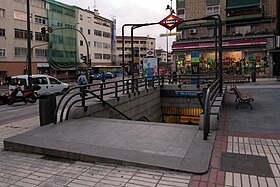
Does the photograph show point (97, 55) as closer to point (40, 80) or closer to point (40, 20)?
point (40, 20)

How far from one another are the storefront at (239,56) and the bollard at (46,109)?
84.4 feet

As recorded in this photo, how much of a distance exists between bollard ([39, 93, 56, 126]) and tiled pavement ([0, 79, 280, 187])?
7.46 ft

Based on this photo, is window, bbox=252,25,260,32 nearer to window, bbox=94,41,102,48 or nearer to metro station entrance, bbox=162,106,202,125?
metro station entrance, bbox=162,106,202,125

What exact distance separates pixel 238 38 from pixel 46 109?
91.3 ft

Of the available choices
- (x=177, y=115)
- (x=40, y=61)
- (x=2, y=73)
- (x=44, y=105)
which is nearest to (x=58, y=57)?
(x=40, y=61)

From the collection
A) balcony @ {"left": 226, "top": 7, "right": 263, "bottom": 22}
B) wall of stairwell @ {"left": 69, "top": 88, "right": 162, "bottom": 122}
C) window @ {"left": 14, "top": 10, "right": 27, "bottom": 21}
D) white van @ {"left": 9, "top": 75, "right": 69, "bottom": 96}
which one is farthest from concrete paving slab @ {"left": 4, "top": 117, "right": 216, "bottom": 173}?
window @ {"left": 14, "top": 10, "right": 27, "bottom": 21}

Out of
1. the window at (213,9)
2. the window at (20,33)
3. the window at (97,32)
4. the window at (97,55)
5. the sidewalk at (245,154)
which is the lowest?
the sidewalk at (245,154)

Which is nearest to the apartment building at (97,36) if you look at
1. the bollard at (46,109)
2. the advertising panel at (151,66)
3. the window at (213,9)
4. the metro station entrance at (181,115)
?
the window at (213,9)

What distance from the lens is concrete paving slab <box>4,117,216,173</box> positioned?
485 centimetres

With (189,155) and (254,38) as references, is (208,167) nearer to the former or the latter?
(189,155)

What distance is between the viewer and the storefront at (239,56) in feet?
98.7

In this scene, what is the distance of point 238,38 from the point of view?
30.9m

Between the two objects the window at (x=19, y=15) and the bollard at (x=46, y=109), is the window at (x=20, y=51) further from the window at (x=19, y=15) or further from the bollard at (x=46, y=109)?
the bollard at (x=46, y=109)

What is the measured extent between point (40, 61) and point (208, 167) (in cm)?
4599
